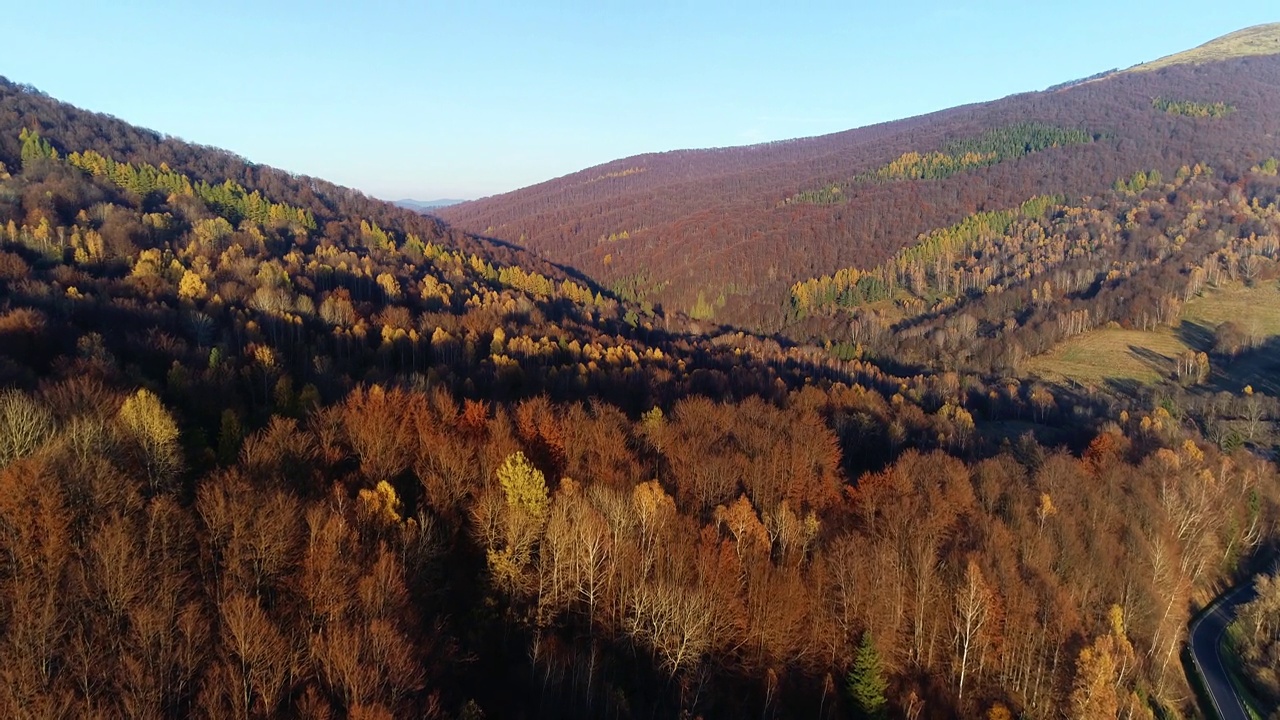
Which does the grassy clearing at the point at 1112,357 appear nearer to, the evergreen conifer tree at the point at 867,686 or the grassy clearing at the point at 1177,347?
the grassy clearing at the point at 1177,347

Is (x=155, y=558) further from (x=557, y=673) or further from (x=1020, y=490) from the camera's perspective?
(x=1020, y=490)

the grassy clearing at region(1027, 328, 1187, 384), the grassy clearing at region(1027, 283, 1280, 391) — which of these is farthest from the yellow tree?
the grassy clearing at region(1027, 283, 1280, 391)

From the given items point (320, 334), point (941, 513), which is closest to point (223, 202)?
point (320, 334)

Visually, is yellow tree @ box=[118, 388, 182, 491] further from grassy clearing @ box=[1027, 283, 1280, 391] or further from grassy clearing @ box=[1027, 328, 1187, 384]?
grassy clearing @ box=[1027, 283, 1280, 391]

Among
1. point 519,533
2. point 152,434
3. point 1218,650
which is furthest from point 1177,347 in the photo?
point 152,434

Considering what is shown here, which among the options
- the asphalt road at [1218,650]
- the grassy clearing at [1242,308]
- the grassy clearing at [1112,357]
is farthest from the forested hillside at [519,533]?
the grassy clearing at [1242,308]

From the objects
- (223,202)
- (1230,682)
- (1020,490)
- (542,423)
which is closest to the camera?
(1230,682)
